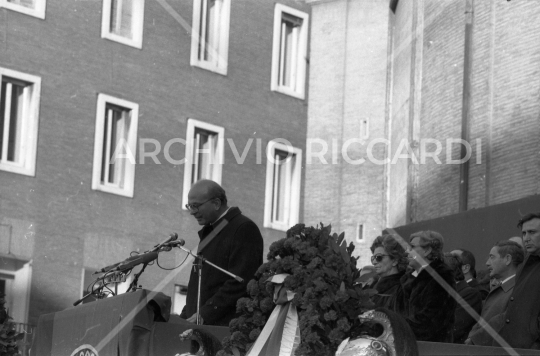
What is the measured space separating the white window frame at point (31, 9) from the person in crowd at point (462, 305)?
15517 mm

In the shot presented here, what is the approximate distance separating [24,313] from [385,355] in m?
17.4

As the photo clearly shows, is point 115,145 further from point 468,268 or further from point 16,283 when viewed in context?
point 468,268

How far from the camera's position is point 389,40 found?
27.2 metres

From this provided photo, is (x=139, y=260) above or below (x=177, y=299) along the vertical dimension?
above

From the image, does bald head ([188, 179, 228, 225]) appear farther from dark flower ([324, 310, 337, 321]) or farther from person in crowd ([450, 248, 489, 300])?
dark flower ([324, 310, 337, 321])

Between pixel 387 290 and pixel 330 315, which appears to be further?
pixel 387 290

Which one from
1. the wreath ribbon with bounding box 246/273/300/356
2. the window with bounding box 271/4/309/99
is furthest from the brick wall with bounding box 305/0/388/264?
the wreath ribbon with bounding box 246/273/300/356

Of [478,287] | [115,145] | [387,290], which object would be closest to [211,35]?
[115,145]

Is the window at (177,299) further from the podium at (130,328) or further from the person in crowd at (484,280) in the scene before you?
the podium at (130,328)

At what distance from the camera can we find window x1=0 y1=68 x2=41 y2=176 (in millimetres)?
22609

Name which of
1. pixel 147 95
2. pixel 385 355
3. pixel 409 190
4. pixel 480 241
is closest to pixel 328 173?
pixel 147 95

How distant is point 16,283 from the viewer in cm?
2203

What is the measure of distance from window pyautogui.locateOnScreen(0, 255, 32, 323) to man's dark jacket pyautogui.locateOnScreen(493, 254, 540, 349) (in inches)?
645

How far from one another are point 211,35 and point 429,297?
19743 mm
